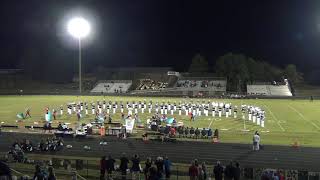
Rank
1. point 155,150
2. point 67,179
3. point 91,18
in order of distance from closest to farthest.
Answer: point 67,179, point 155,150, point 91,18

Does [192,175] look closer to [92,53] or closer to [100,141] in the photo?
[100,141]

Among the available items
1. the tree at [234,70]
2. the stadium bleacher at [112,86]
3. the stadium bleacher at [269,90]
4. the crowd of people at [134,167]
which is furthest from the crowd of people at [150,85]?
the crowd of people at [134,167]

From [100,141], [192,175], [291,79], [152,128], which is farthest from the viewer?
[291,79]

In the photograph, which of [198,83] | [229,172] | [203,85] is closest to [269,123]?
[229,172]

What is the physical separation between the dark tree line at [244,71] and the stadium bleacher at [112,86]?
47.2 feet

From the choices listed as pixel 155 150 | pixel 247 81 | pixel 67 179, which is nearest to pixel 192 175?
pixel 67 179

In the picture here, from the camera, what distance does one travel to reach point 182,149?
2470 cm

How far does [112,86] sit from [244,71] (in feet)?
76.1

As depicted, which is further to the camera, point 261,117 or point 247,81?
point 247,81

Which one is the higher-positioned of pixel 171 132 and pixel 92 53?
pixel 92 53

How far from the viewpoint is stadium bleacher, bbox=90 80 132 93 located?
254 ft

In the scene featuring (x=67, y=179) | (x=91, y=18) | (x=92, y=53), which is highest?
(x=91, y=18)

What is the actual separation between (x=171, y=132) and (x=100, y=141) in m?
4.58

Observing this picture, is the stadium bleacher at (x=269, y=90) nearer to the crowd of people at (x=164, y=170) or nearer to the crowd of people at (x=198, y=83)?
the crowd of people at (x=198, y=83)
